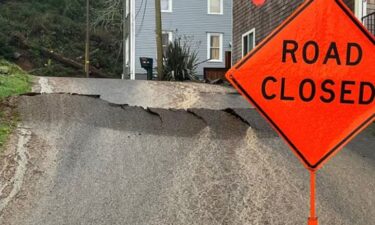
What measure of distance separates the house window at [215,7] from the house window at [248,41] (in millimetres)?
12142

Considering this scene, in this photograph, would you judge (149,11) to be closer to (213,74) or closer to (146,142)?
(213,74)

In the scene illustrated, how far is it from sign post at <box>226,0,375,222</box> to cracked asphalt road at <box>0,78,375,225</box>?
4.93 feet

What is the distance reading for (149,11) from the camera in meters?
30.3

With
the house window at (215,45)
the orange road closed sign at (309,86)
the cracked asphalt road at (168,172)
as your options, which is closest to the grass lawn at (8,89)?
the cracked asphalt road at (168,172)

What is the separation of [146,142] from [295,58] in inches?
149

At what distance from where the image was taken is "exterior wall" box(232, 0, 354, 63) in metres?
16.0

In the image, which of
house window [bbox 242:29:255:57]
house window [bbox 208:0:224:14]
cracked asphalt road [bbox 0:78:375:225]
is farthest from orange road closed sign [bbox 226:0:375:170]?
house window [bbox 208:0:224:14]

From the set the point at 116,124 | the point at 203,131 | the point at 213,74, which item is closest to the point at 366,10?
the point at 203,131

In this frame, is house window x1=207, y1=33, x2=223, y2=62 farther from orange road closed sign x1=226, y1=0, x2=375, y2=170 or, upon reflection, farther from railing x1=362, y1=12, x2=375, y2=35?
orange road closed sign x1=226, y1=0, x2=375, y2=170

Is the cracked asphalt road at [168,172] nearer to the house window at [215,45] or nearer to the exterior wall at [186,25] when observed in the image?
the exterior wall at [186,25]

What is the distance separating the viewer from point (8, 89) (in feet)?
35.4

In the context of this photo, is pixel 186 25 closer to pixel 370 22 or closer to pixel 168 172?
pixel 370 22

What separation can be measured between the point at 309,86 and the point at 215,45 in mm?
26584

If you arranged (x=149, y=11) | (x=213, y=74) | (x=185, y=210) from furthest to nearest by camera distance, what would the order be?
(x=149, y=11)
(x=213, y=74)
(x=185, y=210)
